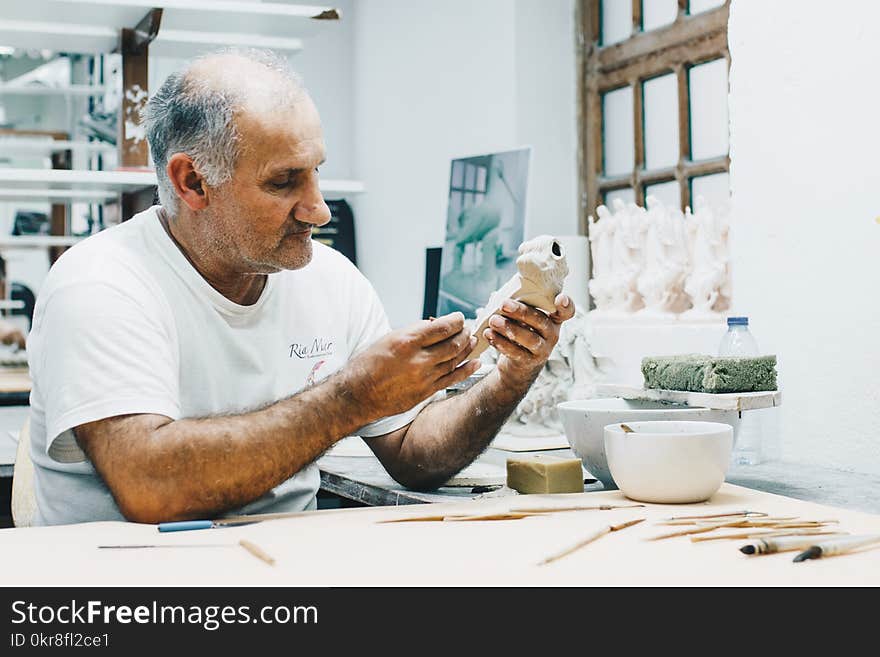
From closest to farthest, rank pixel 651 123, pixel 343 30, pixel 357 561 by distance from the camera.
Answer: pixel 357 561 < pixel 651 123 < pixel 343 30

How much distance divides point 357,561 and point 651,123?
259 centimetres

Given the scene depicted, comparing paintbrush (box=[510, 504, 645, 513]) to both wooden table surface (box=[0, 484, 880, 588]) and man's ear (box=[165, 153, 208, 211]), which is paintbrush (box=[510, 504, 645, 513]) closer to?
wooden table surface (box=[0, 484, 880, 588])

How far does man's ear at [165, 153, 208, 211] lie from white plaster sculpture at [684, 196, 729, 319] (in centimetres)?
120

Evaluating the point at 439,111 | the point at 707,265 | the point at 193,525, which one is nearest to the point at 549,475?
the point at 193,525

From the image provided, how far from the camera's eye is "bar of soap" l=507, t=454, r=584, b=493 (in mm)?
1380

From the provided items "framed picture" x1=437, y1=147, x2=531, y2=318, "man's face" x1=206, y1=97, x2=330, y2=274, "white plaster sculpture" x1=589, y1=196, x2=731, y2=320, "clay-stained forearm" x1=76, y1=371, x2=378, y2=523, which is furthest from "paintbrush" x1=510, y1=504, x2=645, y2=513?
"framed picture" x1=437, y1=147, x2=531, y2=318

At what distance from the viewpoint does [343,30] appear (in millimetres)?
4859

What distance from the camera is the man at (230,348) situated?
49.7 inches

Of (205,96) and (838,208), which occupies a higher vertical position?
(205,96)

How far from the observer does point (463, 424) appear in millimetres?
1562

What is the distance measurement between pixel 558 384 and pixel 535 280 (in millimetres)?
818

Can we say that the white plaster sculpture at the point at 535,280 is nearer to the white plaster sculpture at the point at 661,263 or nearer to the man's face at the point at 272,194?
the man's face at the point at 272,194

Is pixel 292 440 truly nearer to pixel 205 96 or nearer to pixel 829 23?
pixel 205 96
